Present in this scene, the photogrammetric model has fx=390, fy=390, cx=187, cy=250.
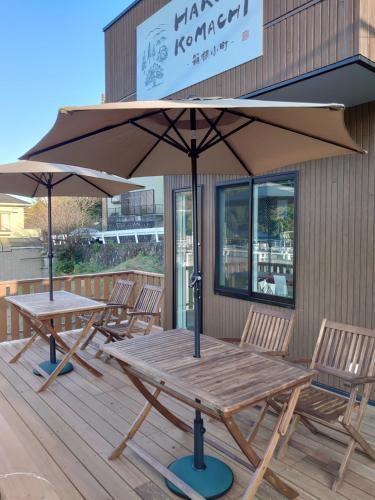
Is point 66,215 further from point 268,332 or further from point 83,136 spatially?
point 83,136

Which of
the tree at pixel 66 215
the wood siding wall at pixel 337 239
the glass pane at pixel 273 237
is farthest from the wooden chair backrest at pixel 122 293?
the tree at pixel 66 215

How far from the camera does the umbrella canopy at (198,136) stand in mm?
1940

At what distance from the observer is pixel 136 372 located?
8.21 feet

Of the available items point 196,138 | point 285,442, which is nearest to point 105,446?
point 285,442

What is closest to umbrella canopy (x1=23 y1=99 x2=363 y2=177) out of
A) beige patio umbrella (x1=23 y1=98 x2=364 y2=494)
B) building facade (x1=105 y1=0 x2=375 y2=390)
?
beige patio umbrella (x1=23 y1=98 x2=364 y2=494)

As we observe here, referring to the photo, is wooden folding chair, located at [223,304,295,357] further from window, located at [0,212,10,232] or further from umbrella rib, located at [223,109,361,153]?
window, located at [0,212,10,232]

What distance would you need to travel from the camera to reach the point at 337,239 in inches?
147

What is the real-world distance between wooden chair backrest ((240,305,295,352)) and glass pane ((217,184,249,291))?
1.35 m

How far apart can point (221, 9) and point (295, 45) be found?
4.13 ft

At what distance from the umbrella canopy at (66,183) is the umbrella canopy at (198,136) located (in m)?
1.03

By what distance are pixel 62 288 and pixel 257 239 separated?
3.21 m

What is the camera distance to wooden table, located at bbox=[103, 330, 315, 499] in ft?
6.14

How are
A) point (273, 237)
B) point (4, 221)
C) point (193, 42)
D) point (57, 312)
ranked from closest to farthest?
point (57, 312)
point (273, 237)
point (193, 42)
point (4, 221)

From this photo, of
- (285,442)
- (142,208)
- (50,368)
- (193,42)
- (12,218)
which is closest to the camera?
(285,442)
